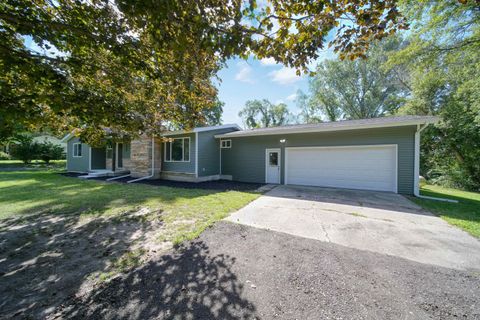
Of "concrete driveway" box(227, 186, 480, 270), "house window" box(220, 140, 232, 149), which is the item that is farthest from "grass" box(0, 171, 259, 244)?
"house window" box(220, 140, 232, 149)

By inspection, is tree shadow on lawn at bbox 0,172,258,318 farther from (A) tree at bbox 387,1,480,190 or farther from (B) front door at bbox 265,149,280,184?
(A) tree at bbox 387,1,480,190

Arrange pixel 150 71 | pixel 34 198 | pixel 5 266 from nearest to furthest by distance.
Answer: pixel 5 266 → pixel 150 71 → pixel 34 198

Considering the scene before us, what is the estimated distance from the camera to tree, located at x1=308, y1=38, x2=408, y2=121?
64.4 feet

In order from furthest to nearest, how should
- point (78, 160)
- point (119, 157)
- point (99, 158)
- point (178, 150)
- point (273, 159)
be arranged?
point (78, 160) → point (99, 158) → point (119, 157) → point (178, 150) → point (273, 159)

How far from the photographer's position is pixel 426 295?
2.25 metres

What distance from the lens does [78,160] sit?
1627 centimetres

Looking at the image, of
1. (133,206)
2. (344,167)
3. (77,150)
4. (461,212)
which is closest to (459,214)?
(461,212)

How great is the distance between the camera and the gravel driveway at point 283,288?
2018mm

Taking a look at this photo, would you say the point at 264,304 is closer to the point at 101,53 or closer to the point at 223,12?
the point at 223,12

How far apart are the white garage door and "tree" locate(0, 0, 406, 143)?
272 inches

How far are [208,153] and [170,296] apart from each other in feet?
32.4

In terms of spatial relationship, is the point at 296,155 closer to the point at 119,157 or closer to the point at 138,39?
the point at 138,39

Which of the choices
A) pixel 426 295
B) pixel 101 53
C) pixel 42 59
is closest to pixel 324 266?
pixel 426 295

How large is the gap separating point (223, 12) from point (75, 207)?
6611 millimetres
